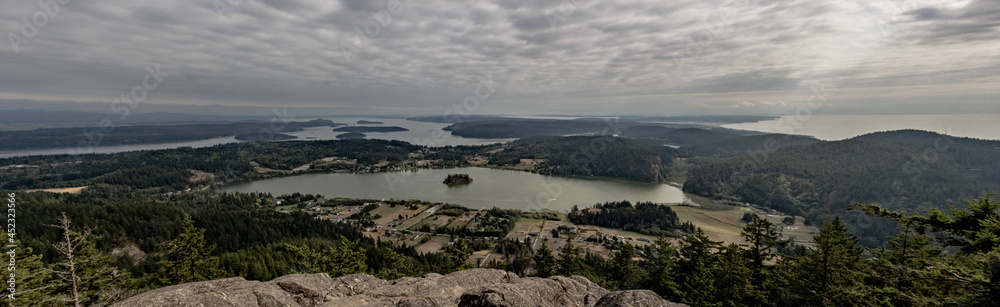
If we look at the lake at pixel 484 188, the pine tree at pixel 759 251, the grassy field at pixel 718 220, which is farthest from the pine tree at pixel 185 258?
the grassy field at pixel 718 220

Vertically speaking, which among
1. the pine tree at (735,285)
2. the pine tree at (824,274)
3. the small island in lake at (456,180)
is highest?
the pine tree at (824,274)

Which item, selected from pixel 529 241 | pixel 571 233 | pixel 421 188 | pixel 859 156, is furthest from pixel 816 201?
pixel 421 188

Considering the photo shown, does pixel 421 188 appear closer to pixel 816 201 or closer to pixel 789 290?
pixel 789 290

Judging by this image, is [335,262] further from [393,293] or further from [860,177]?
[860,177]

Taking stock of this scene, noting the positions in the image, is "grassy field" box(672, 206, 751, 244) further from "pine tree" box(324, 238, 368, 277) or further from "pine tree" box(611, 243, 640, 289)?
"pine tree" box(324, 238, 368, 277)

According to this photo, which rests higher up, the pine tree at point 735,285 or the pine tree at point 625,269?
the pine tree at point 735,285

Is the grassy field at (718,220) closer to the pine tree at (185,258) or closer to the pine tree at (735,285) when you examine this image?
the pine tree at (735,285)

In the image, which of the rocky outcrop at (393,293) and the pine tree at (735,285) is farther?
the pine tree at (735,285)

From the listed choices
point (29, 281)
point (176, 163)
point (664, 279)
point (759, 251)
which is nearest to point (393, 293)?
point (664, 279)
